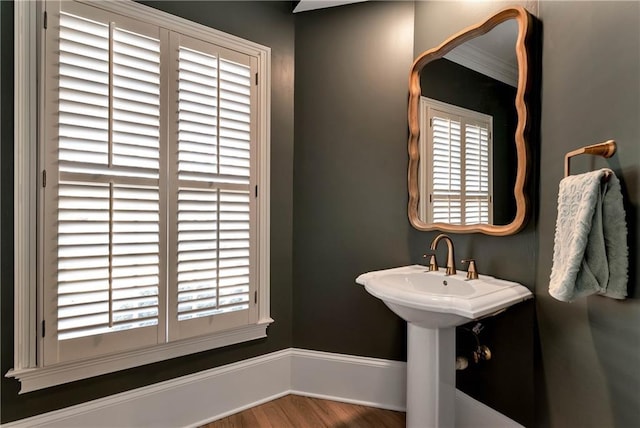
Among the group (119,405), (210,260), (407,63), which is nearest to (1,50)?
(210,260)

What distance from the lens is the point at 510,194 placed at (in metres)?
1.44

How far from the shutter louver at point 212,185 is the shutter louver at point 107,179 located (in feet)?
0.44

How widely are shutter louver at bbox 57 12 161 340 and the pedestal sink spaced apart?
3.66 feet

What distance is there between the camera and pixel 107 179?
1515mm

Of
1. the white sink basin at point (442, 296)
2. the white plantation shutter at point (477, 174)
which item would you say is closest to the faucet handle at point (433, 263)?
the white sink basin at point (442, 296)

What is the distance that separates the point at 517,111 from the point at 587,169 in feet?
1.26

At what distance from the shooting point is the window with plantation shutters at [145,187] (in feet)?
4.66

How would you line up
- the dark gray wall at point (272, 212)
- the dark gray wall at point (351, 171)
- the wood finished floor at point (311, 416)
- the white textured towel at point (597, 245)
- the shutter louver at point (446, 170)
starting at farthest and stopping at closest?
the dark gray wall at point (351, 171) < the wood finished floor at point (311, 416) < the shutter louver at point (446, 170) < the dark gray wall at point (272, 212) < the white textured towel at point (597, 245)

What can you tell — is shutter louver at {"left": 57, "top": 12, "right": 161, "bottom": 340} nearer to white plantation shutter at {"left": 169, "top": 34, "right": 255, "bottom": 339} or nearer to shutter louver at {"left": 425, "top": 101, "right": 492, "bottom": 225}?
white plantation shutter at {"left": 169, "top": 34, "right": 255, "bottom": 339}

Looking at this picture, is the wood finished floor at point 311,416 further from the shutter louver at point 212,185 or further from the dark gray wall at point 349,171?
the shutter louver at point 212,185

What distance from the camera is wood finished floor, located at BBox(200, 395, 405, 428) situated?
5.88 feet

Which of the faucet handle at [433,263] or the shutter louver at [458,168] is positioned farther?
the faucet handle at [433,263]

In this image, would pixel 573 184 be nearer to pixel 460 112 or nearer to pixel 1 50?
pixel 460 112

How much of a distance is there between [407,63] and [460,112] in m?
0.49
